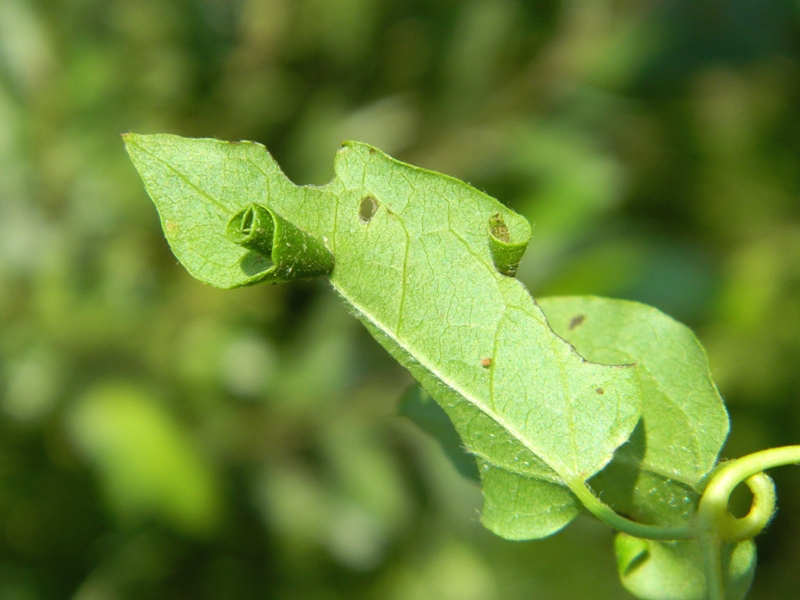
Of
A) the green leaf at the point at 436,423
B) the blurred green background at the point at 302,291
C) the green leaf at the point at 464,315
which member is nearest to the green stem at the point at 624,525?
the green leaf at the point at 464,315

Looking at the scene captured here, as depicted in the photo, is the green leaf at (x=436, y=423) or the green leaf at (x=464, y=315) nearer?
the green leaf at (x=464, y=315)

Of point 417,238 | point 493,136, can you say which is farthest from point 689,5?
point 417,238

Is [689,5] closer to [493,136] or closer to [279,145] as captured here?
[493,136]

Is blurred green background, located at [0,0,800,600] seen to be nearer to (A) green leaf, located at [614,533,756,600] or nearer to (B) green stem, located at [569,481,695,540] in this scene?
(A) green leaf, located at [614,533,756,600]

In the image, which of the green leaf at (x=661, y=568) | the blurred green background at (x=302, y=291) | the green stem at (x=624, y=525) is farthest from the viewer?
the blurred green background at (x=302, y=291)

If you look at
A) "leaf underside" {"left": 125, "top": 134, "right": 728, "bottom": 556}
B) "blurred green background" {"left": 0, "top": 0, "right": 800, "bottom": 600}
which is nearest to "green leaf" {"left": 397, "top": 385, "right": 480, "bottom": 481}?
"leaf underside" {"left": 125, "top": 134, "right": 728, "bottom": 556}

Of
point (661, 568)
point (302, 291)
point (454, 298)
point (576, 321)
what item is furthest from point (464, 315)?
point (302, 291)

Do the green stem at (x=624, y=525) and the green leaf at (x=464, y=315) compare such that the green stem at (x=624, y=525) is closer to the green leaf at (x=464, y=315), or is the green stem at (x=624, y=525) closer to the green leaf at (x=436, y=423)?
the green leaf at (x=464, y=315)
